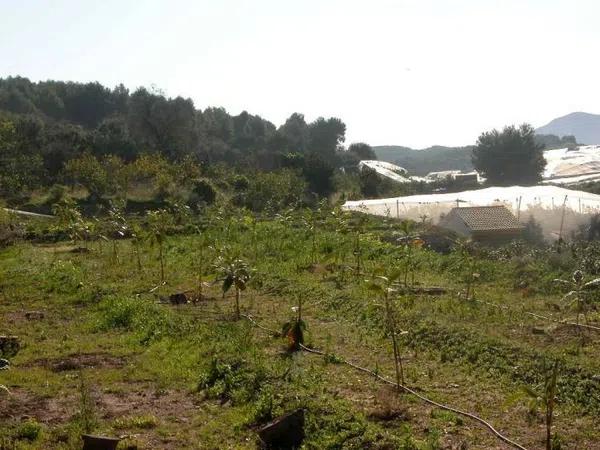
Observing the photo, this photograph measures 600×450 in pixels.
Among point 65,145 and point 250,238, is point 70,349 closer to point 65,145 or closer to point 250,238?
point 250,238

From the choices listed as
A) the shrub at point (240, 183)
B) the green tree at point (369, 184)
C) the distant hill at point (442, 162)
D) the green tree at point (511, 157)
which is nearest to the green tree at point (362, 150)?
the distant hill at point (442, 162)

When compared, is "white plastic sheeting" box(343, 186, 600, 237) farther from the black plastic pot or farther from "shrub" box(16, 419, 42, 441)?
the black plastic pot

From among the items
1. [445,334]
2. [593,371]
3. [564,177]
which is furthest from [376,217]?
[564,177]

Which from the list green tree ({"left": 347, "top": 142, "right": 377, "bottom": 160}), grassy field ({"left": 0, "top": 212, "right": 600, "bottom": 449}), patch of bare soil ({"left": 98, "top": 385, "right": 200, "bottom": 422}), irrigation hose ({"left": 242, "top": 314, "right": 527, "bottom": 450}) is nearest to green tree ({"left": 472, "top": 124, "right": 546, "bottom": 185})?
green tree ({"left": 347, "top": 142, "right": 377, "bottom": 160})

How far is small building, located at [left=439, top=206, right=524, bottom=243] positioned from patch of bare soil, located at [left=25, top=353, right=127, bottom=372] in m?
16.5

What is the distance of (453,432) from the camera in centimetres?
716

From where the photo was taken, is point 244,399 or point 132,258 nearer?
point 244,399

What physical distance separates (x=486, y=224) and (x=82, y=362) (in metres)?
18.0

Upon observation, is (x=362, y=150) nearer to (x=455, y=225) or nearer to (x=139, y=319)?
(x=455, y=225)

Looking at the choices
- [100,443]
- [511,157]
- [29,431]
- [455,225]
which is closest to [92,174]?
[455,225]

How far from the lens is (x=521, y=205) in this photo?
28.6 metres

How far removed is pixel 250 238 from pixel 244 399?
1487 centimetres

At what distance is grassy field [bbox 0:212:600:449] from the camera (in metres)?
7.53

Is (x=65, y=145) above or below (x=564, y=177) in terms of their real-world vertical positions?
above
